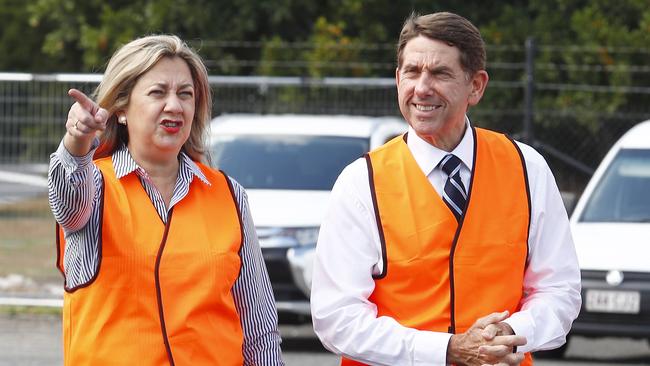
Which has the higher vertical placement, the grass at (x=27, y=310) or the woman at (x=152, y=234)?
the woman at (x=152, y=234)

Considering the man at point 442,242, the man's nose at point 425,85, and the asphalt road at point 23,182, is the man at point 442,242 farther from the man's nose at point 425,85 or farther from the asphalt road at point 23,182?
the asphalt road at point 23,182

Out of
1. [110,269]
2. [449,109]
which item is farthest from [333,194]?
[110,269]

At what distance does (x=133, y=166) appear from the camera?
4.57 metres

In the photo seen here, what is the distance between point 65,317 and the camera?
176 inches

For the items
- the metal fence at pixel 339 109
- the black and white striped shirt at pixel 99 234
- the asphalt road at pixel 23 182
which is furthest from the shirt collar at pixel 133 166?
the asphalt road at pixel 23 182

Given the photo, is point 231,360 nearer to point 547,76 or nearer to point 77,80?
point 77,80

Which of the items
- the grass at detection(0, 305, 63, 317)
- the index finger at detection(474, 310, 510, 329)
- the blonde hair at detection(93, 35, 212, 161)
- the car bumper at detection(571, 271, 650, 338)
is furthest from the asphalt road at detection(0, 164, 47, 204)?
the index finger at detection(474, 310, 510, 329)

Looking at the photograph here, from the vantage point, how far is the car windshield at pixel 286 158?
40.4ft

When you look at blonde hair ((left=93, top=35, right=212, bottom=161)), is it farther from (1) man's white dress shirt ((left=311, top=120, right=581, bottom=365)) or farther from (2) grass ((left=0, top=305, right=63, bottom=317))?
(2) grass ((left=0, top=305, right=63, bottom=317))

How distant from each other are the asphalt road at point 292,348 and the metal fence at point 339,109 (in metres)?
1.83

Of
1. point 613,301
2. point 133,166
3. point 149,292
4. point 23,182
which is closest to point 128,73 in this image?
point 133,166

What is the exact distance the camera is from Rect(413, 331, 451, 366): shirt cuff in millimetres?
4469

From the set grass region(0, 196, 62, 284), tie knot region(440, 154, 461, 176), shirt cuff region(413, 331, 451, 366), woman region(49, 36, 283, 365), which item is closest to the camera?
woman region(49, 36, 283, 365)

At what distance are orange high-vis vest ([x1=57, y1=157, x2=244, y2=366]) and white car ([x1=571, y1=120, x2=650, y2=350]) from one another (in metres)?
6.53
